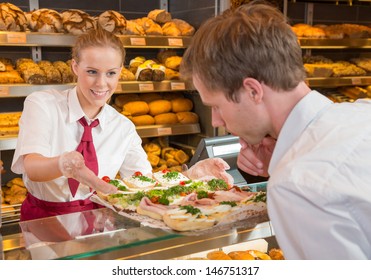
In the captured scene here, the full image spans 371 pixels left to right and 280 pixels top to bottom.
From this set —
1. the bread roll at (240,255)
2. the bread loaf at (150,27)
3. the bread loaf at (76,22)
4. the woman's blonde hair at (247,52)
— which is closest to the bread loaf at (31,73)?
the bread loaf at (76,22)

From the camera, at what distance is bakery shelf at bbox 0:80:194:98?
3.88 meters

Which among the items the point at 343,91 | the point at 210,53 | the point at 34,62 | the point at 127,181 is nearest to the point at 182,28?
the point at 34,62

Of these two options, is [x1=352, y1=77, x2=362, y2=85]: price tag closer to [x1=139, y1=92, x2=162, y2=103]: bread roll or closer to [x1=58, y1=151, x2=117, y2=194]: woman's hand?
[x1=139, y1=92, x2=162, y2=103]: bread roll

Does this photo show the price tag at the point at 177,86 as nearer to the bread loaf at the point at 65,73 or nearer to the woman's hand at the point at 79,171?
the bread loaf at the point at 65,73

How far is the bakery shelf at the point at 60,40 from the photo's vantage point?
3.79 m

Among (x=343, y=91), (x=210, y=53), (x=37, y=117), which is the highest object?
(x=210, y=53)

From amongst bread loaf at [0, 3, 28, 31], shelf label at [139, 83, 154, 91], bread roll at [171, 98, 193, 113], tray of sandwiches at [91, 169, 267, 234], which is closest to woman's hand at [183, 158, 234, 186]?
tray of sandwiches at [91, 169, 267, 234]

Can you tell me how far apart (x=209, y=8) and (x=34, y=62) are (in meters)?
1.69

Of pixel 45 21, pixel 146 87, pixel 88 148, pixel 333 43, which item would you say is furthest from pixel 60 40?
pixel 333 43

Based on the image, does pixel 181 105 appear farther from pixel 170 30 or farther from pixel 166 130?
pixel 170 30

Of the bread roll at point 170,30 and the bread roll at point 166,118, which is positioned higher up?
the bread roll at point 170,30

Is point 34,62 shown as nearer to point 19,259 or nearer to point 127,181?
point 127,181

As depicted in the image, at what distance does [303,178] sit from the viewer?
44.0 inches

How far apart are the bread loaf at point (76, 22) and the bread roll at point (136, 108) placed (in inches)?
33.3
